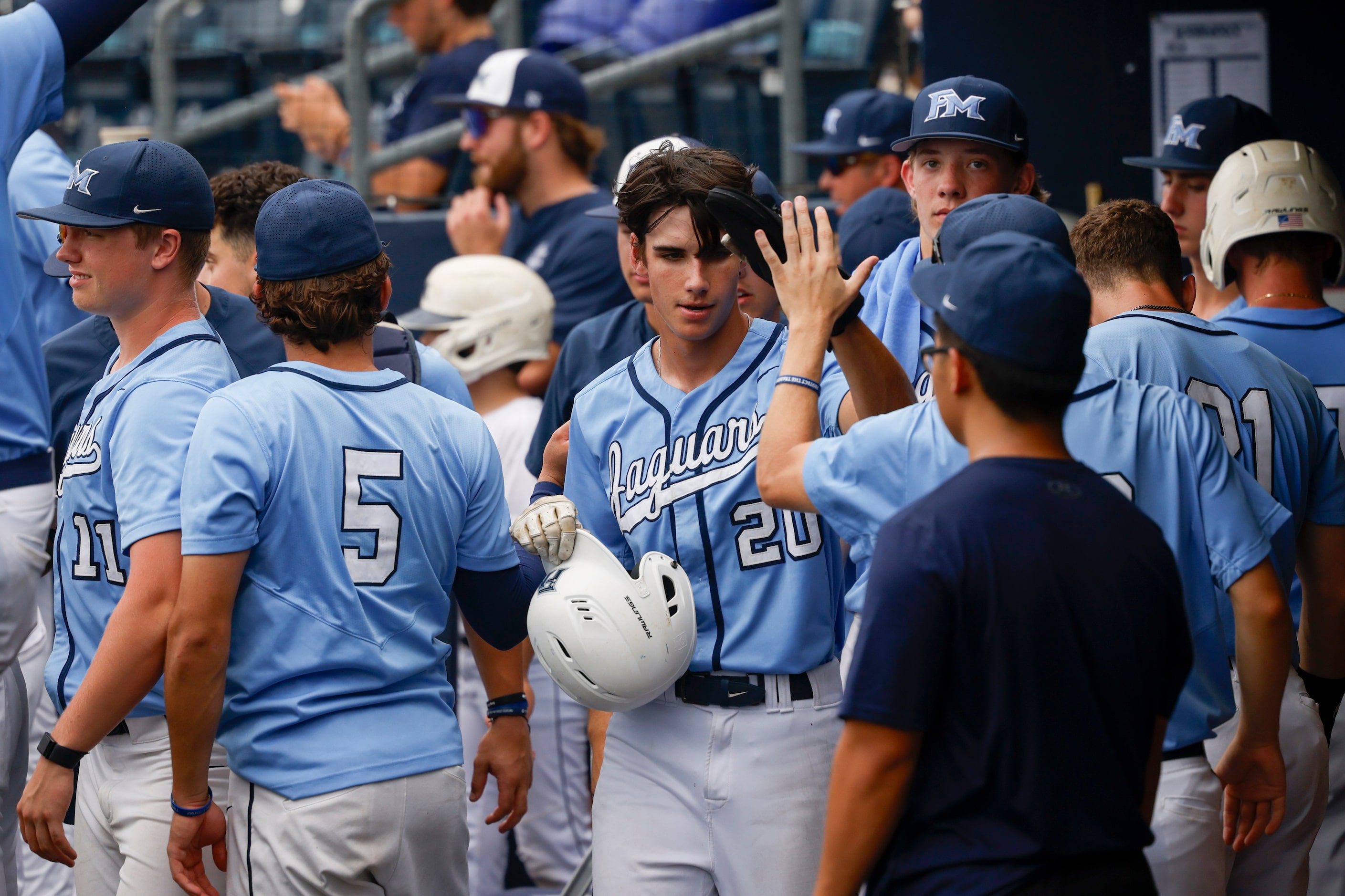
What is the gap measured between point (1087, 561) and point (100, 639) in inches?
83.2

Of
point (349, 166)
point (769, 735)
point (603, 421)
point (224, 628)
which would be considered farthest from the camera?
point (349, 166)

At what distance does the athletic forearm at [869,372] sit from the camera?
9.53 feet

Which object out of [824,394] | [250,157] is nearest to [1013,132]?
[824,394]

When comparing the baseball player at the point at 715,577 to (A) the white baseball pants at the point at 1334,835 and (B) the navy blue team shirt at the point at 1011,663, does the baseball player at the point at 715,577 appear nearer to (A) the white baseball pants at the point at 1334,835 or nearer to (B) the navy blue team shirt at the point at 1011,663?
(B) the navy blue team shirt at the point at 1011,663

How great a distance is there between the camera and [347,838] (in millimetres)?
2854

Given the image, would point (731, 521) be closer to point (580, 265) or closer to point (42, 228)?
point (580, 265)

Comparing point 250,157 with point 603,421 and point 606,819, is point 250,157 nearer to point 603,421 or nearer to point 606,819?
point 603,421

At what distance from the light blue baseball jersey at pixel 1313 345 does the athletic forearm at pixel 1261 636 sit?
132cm

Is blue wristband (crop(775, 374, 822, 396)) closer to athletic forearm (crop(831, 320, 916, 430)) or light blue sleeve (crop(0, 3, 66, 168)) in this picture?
athletic forearm (crop(831, 320, 916, 430))

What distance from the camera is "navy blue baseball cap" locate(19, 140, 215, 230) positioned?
A: 321 cm

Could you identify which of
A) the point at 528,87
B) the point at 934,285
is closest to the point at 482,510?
the point at 934,285

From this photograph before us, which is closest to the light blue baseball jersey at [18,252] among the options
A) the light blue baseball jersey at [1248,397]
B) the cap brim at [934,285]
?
the cap brim at [934,285]

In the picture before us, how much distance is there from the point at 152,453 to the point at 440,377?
44.0 inches

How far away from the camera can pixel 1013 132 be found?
12.5 feet
